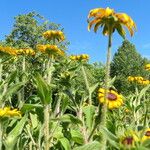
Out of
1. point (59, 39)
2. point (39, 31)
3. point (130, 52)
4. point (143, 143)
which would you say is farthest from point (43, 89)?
point (130, 52)

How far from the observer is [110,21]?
2805mm

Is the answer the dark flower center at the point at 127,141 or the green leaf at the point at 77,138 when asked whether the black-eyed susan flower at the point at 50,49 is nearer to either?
the green leaf at the point at 77,138

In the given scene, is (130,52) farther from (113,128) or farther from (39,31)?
(113,128)

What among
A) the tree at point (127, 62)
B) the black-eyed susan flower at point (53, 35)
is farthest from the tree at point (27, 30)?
the black-eyed susan flower at point (53, 35)

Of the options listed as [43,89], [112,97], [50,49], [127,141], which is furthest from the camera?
[50,49]

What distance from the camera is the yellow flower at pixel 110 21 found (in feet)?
9.16

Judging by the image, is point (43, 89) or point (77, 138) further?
point (77, 138)

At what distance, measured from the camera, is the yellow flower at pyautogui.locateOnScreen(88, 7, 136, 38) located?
2793 mm

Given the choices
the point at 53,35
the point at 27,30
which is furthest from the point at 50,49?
the point at 27,30

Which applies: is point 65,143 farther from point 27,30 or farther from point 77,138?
point 27,30

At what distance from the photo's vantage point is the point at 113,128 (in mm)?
3309

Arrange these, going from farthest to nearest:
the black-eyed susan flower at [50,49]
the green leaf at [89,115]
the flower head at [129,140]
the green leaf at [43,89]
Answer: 1. the black-eyed susan flower at [50,49]
2. the green leaf at [89,115]
3. the green leaf at [43,89]
4. the flower head at [129,140]

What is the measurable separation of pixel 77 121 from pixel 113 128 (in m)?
0.29

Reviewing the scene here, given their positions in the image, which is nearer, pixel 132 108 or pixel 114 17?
pixel 114 17
